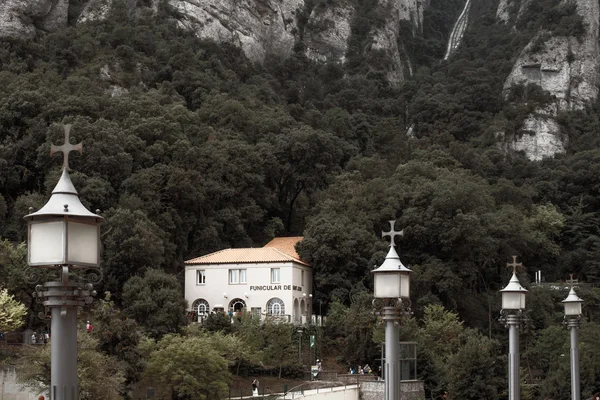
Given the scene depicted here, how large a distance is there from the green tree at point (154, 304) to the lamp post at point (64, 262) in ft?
161

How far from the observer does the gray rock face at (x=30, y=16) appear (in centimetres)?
10806

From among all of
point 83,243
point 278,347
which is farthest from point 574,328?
point 278,347

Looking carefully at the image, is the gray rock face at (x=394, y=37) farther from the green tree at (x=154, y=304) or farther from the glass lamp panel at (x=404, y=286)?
the glass lamp panel at (x=404, y=286)

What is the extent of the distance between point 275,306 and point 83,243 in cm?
6466

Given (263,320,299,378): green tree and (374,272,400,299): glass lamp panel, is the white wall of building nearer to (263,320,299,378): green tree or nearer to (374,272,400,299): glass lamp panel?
(263,320,299,378): green tree

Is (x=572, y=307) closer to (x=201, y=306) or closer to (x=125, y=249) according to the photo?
(x=125, y=249)

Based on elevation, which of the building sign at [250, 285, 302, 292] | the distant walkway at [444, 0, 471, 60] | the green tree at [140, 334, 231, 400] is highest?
the distant walkway at [444, 0, 471, 60]

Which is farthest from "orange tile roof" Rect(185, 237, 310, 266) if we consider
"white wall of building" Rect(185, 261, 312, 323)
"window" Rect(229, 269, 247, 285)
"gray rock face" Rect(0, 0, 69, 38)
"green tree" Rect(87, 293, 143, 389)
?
"gray rock face" Rect(0, 0, 69, 38)

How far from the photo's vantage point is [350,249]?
254 feet

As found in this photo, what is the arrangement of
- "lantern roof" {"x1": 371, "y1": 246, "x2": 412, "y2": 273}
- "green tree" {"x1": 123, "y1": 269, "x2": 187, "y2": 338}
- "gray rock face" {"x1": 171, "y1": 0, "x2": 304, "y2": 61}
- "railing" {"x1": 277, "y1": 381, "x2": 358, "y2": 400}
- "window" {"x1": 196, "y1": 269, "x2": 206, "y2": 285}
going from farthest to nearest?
"gray rock face" {"x1": 171, "y1": 0, "x2": 304, "y2": 61}
"window" {"x1": 196, "y1": 269, "x2": 206, "y2": 285}
"green tree" {"x1": 123, "y1": 269, "x2": 187, "y2": 338}
"railing" {"x1": 277, "y1": 381, "x2": 358, "y2": 400}
"lantern roof" {"x1": 371, "y1": 246, "x2": 412, "y2": 273}

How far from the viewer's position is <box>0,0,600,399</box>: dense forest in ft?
242

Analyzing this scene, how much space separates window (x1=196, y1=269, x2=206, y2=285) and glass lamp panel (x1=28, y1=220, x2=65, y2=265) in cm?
6544

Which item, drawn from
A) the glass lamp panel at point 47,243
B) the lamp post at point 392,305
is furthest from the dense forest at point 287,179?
the glass lamp panel at point 47,243

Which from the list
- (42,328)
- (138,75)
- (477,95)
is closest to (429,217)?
(42,328)
